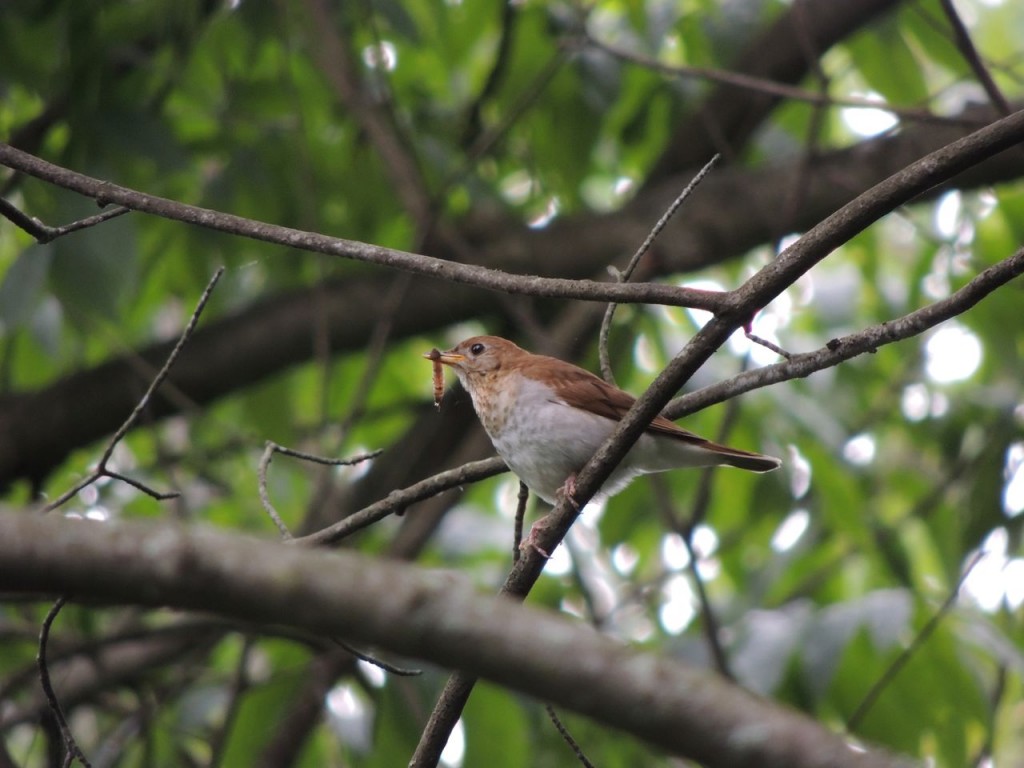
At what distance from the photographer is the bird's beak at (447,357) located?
17.0 feet

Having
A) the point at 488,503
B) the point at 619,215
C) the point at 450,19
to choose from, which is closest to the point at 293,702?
the point at 488,503

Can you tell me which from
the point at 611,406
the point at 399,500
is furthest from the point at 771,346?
the point at 611,406

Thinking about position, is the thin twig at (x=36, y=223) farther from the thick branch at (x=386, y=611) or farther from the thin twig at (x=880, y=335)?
the thin twig at (x=880, y=335)

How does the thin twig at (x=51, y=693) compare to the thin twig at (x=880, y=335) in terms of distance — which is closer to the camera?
the thin twig at (x=880, y=335)

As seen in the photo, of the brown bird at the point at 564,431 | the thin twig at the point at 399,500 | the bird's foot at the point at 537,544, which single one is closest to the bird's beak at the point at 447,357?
the brown bird at the point at 564,431

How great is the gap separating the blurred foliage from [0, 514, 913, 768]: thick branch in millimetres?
3037

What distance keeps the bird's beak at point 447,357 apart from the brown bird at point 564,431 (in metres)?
0.25

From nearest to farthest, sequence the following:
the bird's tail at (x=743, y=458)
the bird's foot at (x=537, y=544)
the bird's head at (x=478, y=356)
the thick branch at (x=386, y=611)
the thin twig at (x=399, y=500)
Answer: the thick branch at (x=386, y=611) → the bird's foot at (x=537, y=544) → the thin twig at (x=399, y=500) → the bird's tail at (x=743, y=458) → the bird's head at (x=478, y=356)

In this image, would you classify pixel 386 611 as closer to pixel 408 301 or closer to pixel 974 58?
pixel 974 58

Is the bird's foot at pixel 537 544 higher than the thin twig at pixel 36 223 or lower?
lower

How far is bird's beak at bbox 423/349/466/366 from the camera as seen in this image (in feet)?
17.0

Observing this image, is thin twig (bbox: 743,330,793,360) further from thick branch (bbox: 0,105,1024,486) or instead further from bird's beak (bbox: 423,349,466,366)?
thick branch (bbox: 0,105,1024,486)

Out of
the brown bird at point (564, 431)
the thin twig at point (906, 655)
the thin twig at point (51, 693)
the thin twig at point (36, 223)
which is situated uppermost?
the brown bird at point (564, 431)

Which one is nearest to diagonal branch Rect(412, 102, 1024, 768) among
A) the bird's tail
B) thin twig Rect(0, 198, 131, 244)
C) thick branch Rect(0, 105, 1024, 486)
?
thin twig Rect(0, 198, 131, 244)
